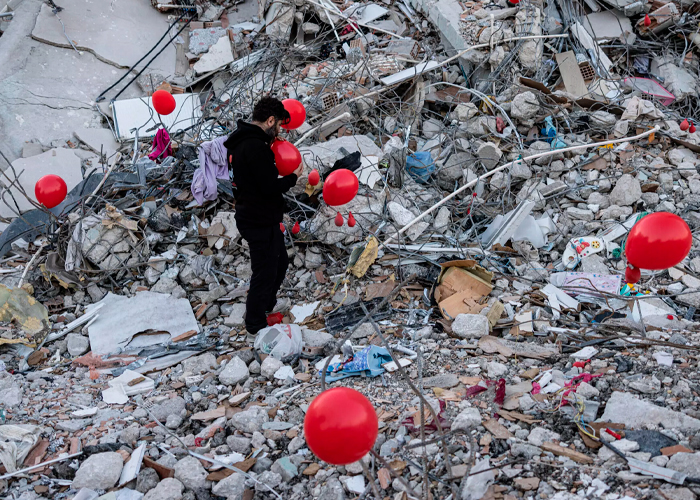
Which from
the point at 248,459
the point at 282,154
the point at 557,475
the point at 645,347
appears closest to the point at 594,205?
the point at 645,347

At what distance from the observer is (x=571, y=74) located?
6648 millimetres

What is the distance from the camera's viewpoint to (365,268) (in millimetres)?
4539

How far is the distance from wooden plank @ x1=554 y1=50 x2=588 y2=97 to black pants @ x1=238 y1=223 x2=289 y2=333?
4578mm

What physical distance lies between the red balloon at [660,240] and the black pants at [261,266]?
245cm

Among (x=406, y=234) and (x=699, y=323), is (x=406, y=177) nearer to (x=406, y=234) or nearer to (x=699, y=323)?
(x=406, y=234)

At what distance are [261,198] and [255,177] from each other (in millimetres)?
222

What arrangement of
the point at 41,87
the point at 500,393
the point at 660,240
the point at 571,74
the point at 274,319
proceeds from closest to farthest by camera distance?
1. the point at 660,240
2. the point at 500,393
3. the point at 274,319
4. the point at 571,74
5. the point at 41,87

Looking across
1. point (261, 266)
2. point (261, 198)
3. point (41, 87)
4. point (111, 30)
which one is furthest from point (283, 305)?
point (111, 30)

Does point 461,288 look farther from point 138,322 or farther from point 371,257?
point 138,322

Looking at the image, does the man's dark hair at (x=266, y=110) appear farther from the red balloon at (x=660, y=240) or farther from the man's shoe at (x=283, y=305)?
the red balloon at (x=660, y=240)

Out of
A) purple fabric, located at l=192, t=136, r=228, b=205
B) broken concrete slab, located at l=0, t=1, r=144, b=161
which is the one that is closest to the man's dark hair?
purple fabric, located at l=192, t=136, r=228, b=205

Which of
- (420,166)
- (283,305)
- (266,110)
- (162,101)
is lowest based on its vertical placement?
(283,305)

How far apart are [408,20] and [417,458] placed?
695 centimetres

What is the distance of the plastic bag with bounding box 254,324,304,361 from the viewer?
3824 mm
